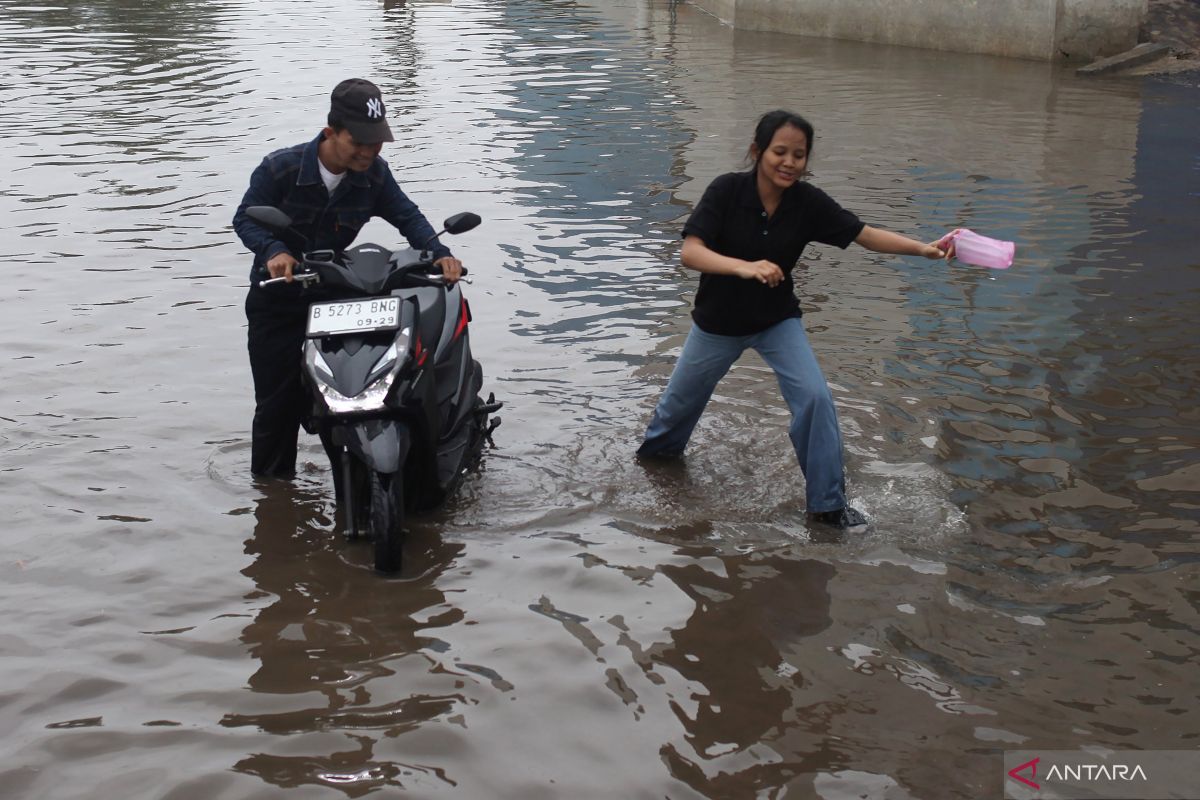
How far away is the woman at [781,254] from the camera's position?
527 centimetres

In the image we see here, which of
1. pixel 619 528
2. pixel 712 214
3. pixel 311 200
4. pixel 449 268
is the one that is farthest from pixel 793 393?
pixel 311 200

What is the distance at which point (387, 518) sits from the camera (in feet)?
16.6

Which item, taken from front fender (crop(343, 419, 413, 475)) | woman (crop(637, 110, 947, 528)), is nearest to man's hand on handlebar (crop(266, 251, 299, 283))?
front fender (crop(343, 419, 413, 475))

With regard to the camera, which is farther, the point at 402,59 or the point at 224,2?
the point at 224,2

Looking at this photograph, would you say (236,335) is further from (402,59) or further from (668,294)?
(402,59)

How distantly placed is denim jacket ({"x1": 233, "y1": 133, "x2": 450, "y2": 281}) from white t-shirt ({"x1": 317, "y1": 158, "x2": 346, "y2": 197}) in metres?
0.02

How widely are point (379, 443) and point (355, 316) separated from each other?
1.69ft

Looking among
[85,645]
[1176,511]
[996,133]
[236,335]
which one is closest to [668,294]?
[236,335]

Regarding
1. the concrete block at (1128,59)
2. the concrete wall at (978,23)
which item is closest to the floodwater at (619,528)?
the concrete block at (1128,59)

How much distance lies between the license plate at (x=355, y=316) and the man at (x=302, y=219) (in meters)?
0.19

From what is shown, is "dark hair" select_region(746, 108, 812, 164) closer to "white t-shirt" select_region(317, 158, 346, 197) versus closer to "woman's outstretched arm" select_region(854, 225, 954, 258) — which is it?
"woman's outstretched arm" select_region(854, 225, 954, 258)

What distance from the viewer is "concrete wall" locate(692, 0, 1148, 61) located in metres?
18.9

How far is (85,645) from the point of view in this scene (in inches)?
180

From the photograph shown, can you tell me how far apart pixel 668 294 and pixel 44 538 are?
15.5ft
